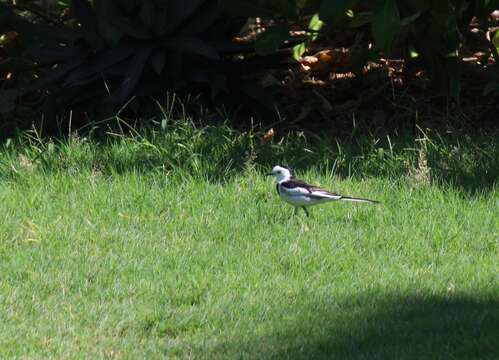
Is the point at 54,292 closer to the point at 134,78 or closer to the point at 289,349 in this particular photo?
the point at 289,349

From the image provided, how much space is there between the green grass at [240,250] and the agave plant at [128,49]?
0.65 meters

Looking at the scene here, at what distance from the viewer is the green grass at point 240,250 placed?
5062 mm

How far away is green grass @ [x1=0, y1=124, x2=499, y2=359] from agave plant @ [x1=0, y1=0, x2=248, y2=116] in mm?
649

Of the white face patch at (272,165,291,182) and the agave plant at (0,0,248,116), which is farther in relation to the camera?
the agave plant at (0,0,248,116)

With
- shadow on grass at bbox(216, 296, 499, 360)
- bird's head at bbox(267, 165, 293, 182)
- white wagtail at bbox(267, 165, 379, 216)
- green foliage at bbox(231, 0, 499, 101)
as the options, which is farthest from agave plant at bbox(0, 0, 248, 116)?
shadow on grass at bbox(216, 296, 499, 360)

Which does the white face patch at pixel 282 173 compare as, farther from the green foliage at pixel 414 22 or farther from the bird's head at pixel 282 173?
the green foliage at pixel 414 22

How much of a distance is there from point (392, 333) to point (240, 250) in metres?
1.37

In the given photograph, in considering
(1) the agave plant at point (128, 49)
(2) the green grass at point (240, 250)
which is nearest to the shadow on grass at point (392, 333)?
(2) the green grass at point (240, 250)

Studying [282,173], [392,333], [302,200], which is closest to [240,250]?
[302,200]

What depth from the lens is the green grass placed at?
199 inches

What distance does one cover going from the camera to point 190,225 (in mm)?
6586

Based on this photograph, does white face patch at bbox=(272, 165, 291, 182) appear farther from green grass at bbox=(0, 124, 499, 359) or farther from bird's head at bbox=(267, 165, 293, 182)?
green grass at bbox=(0, 124, 499, 359)

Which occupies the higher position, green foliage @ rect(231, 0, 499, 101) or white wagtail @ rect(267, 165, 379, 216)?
green foliage @ rect(231, 0, 499, 101)

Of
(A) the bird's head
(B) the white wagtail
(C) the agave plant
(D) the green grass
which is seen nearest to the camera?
(D) the green grass
